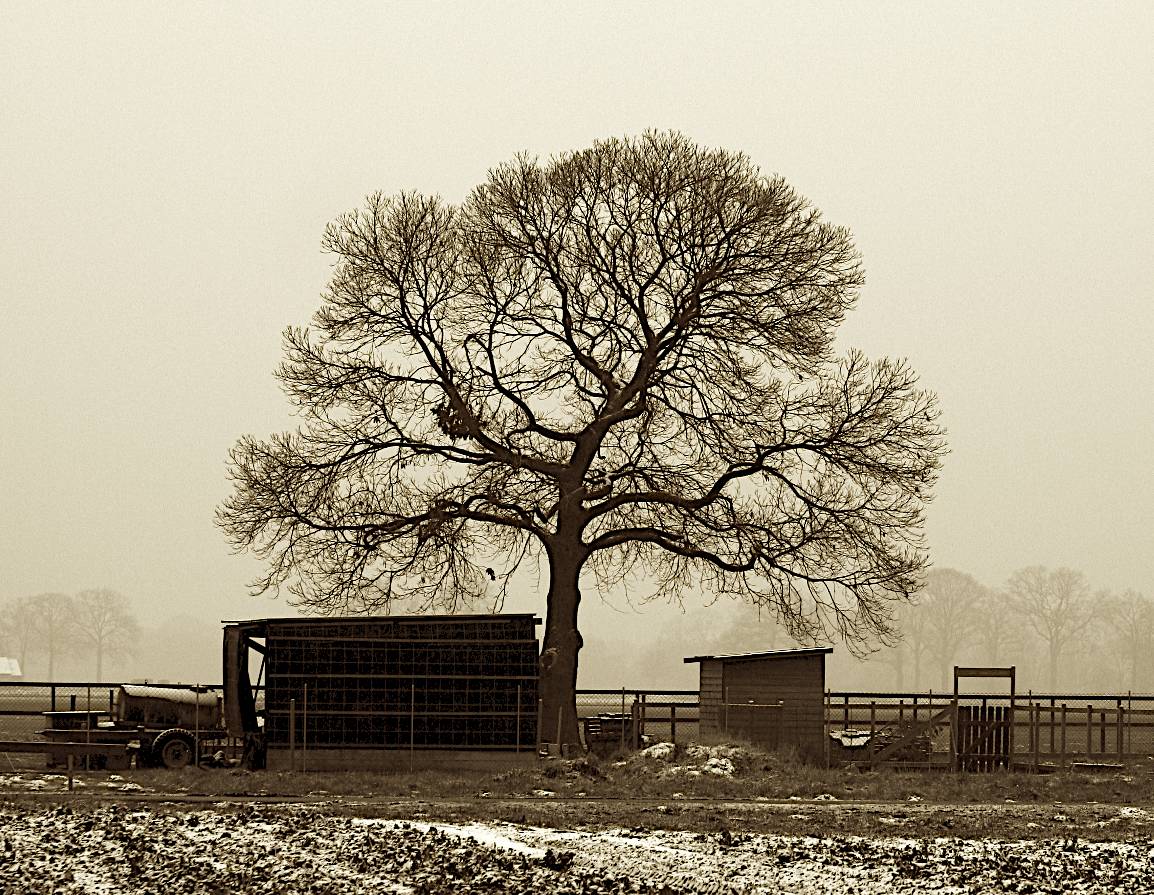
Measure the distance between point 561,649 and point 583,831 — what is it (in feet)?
50.1

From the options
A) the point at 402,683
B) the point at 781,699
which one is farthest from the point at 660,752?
the point at 781,699

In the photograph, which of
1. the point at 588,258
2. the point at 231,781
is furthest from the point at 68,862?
the point at 588,258

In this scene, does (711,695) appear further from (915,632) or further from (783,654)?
(915,632)

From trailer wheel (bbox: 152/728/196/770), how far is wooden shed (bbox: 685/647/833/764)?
449 inches

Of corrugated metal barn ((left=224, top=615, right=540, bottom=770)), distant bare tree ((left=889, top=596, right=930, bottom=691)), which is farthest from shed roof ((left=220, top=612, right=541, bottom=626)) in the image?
distant bare tree ((left=889, top=596, right=930, bottom=691))

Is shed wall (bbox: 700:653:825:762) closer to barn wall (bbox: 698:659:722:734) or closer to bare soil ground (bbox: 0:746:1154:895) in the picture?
barn wall (bbox: 698:659:722:734)

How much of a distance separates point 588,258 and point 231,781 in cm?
1566

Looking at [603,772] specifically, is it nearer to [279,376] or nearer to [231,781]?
[231,781]

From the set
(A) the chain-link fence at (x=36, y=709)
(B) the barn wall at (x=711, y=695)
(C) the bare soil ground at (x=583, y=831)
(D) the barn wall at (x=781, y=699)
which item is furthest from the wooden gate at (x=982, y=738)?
Result: (A) the chain-link fence at (x=36, y=709)

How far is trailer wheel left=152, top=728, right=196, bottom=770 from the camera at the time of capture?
104ft

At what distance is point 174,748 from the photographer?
32.0 m

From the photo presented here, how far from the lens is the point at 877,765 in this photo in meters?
34.4

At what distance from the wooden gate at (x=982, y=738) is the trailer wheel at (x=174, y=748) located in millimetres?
16880

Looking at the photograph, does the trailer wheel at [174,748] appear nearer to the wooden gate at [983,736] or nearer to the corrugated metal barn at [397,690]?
the corrugated metal barn at [397,690]
